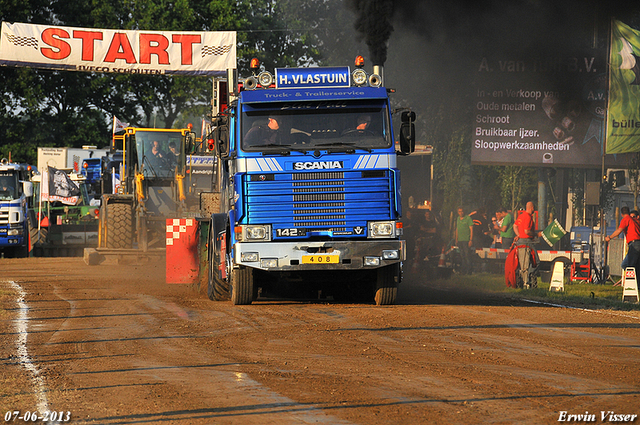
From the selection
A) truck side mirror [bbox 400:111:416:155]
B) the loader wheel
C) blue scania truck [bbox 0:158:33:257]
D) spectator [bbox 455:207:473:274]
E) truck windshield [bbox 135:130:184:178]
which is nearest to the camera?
truck side mirror [bbox 400:111:416:155]

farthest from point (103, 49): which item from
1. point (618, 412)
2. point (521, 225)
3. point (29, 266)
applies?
point (618, 412)

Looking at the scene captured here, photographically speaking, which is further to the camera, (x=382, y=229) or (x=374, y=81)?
(x=374, y=81)

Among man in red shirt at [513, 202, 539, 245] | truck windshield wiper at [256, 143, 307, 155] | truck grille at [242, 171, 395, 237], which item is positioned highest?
truck windshield wiper at [256, 143, 307, 155]

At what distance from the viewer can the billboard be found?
25125 millimetres

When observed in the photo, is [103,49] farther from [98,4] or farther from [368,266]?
[98,4]

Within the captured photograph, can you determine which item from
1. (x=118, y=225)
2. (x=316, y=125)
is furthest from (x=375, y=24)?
(x=316, y=125)

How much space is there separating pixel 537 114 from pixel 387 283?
13396 mm

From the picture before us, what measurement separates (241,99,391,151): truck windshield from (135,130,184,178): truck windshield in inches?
486

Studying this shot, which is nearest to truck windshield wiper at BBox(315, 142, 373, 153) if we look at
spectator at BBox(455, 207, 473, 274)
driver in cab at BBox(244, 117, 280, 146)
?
driver in cab at BBox(244, 117, 280, 146)

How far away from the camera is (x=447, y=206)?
142 feet

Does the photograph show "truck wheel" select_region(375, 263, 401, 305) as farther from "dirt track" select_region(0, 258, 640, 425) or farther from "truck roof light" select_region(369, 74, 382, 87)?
"truck roof light" select_region(369, 74, 382, 87)

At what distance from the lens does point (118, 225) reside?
24453 millimetres

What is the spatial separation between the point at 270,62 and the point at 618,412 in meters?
45.4

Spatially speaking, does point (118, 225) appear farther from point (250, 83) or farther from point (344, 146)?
point (344, 146)
